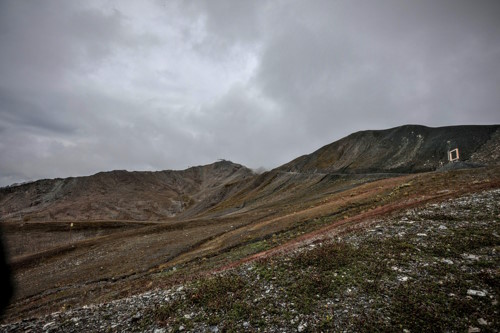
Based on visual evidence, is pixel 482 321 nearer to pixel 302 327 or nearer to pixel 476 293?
pixel 476 293

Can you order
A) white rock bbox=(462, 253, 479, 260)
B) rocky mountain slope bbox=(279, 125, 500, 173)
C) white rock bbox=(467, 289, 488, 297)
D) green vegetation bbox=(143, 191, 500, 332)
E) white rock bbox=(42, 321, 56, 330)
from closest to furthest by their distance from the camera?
green vegetation bbox=(143, 191, 500, 332) → white rock bbox=(467, 289, 488, 297) → white rock bbox=(42, 321, 56, 330) → white rock bbox=(462, 253, 479, 260) → rocky mountain slope bbox=(279, 125, 500, 173)

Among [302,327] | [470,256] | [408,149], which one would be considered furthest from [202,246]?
[408,149]

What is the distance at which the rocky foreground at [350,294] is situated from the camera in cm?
887

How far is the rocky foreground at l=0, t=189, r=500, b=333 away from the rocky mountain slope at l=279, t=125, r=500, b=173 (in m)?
62.0

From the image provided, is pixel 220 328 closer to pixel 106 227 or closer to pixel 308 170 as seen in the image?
pixel 106 227

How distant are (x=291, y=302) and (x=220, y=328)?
3313 mm

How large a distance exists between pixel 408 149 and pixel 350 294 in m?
100

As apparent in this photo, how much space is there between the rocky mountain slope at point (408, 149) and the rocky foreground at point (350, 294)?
61966mm

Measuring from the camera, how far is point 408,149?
92500 millimetres

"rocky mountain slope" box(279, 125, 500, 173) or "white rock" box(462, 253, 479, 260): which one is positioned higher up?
"rocky mountain slope" box(279, 125, 500, 173)

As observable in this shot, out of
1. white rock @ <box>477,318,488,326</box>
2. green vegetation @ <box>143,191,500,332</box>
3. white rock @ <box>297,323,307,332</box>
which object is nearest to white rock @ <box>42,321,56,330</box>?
green vegetation @ <box>143,191,500,332</box>

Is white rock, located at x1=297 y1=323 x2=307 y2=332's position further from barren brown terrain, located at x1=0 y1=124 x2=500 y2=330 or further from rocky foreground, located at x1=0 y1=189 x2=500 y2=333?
barren brown terrain, located at x1=0 y1=124 x2=500 y2=330

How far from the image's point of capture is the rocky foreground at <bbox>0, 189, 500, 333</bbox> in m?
8.87

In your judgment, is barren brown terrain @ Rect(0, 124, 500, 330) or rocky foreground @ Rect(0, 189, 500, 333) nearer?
rocky foreground @ Rect(0, 189, 500, 333)
